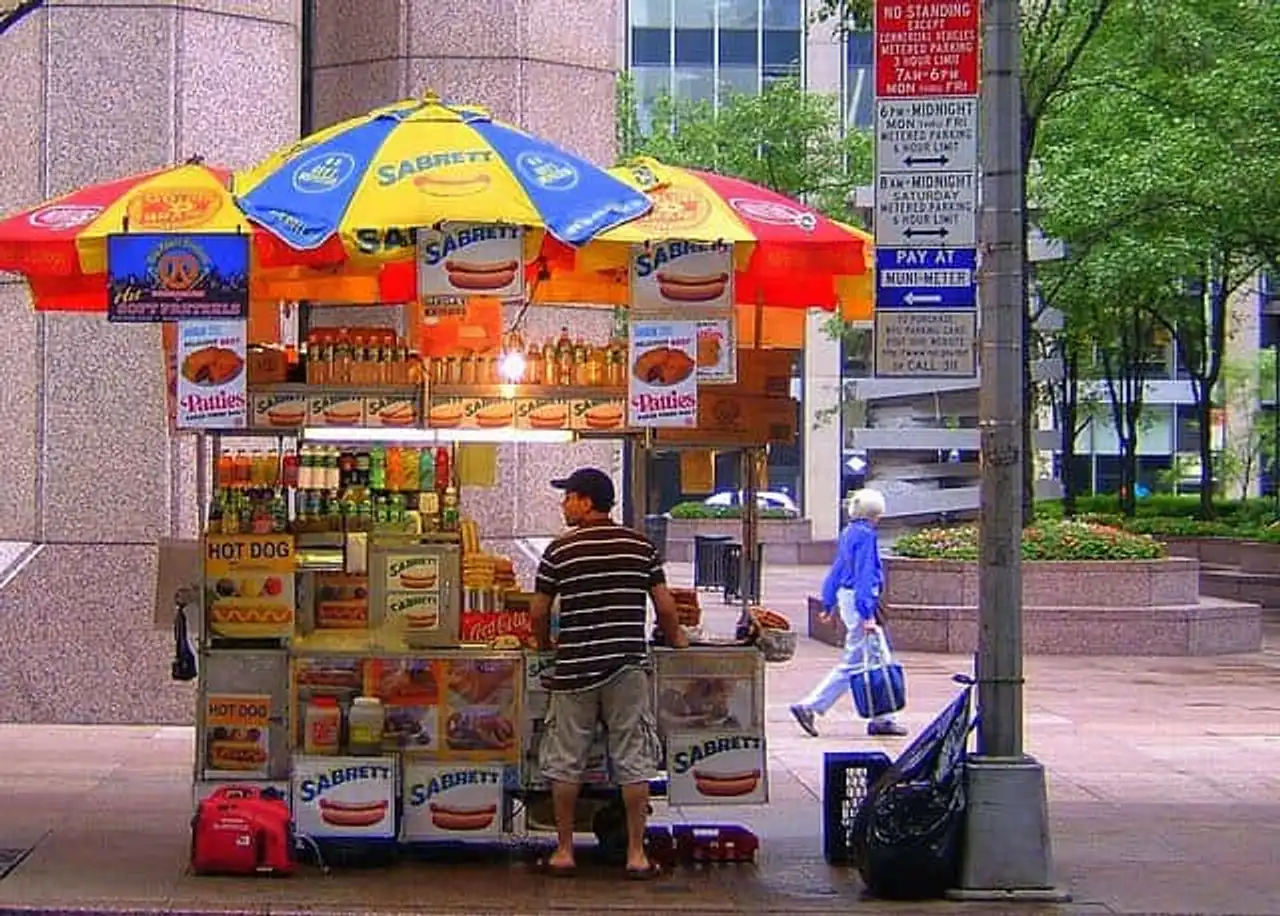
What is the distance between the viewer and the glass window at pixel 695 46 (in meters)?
56.8

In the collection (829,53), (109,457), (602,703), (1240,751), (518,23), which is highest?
(829,53)

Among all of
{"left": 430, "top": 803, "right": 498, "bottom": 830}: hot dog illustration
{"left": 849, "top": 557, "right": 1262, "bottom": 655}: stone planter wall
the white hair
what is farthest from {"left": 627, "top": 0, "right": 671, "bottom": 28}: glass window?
{"left": 430, "top": 803, "right": 498, "bottom": 830}: hot dog illustration

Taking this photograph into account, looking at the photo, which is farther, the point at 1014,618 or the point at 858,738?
the point at 858,738

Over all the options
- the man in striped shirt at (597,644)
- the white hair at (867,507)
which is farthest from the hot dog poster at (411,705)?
the white hair at (867,507)

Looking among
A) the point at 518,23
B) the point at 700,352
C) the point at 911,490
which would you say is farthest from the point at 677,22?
the point at 700,352

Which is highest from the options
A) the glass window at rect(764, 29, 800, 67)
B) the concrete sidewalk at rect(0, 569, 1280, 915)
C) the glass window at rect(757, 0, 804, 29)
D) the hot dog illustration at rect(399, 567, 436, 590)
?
the glass window at rect(757, 0, 804, 29)

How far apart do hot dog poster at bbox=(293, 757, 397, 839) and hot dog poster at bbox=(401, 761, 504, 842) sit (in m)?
0.13

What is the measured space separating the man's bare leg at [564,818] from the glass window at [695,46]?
48178mm

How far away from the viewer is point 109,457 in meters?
15.1

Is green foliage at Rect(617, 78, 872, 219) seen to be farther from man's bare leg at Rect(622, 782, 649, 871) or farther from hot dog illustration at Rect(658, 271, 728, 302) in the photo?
man's bare leg at Rect(622, 782, 649, 871)

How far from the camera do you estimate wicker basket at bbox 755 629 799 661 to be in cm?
1062

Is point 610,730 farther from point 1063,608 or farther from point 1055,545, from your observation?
point 1055,545

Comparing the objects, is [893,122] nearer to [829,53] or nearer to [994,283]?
[994,283]

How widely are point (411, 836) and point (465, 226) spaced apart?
9.47ft
